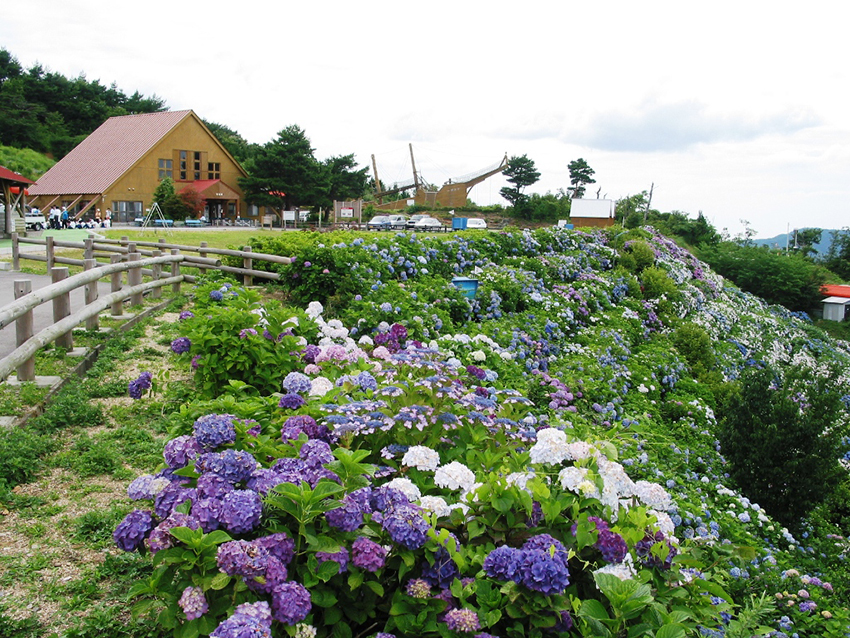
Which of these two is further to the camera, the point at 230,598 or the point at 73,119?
the point at 73,119

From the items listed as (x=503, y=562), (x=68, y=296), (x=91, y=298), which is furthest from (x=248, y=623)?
(x=91, y=298)

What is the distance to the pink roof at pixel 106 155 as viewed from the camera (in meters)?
39.4

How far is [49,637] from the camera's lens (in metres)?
2.77

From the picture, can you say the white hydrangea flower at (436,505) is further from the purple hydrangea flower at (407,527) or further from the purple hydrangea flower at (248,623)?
the purple hydrangea flower at (248,623)

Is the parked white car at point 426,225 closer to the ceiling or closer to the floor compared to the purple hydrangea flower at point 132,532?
closer to the ceiling

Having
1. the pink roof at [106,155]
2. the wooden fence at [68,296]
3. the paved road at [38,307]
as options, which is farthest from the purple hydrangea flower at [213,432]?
the pink roof at [106,155]

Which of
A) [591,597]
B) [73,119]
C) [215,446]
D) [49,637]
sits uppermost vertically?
[73,119]

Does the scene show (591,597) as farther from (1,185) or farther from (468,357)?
(1,185)

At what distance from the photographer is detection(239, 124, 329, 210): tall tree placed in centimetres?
4266

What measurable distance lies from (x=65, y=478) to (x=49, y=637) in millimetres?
1723

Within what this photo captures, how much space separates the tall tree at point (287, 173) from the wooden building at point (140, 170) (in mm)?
2008

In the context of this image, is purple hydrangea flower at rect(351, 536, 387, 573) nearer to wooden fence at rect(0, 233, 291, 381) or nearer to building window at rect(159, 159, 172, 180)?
wooden fence at rect(0, 233, 291, 381)

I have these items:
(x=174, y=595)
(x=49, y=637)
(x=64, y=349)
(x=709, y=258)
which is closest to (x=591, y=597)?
(x=174, y=595)

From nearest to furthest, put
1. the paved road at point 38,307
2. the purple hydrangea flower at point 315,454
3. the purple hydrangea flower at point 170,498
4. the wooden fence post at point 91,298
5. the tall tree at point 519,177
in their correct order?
the purple hydrangea flower at point 170,498
the purple hydrangea flower at point 315,454
the paved road at point 38,307
the wooden fence post at point 91,298
the tall tree at point 519,177
